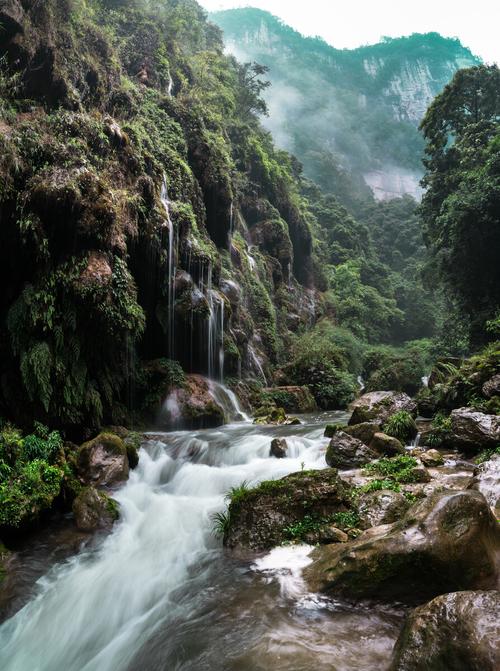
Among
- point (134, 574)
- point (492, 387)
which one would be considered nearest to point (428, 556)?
point (134, 574)

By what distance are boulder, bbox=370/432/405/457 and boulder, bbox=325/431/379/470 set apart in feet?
0.70

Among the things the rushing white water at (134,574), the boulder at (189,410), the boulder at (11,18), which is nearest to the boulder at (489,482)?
the rushing white water at (134,574)

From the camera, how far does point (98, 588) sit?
5215 mm

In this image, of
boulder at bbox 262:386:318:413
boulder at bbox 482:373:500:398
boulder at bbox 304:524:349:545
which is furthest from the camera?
boulder at bbox 262:386:318:413

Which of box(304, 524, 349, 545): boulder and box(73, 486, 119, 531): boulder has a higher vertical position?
box(73, 486, 119, 531): boulder

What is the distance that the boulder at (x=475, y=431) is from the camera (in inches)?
312

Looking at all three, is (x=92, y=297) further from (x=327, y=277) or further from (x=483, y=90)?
(x=327, y=277)

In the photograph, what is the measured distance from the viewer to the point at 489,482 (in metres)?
5.57

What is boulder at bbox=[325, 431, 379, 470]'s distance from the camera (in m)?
8.04

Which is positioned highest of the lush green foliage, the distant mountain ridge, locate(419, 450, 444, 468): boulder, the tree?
the distant mountain ridge

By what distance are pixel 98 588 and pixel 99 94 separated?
16.9 m

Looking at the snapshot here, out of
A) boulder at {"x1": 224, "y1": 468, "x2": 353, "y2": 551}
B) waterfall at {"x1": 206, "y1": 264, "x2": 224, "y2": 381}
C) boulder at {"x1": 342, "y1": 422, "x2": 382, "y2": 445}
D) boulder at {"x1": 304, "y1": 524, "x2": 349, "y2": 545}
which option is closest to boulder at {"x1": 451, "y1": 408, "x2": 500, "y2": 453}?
boulder at {"x1": 342, "y1": 422, "x2": 382, "y2": 445}

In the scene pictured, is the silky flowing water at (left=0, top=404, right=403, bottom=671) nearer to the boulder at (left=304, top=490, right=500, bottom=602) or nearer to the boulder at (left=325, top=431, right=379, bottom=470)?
the boulder at (left=304, top=490, right=500, bottom=602)

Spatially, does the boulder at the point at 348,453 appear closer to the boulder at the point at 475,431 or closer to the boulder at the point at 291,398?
the boulder at the point at 475,431
